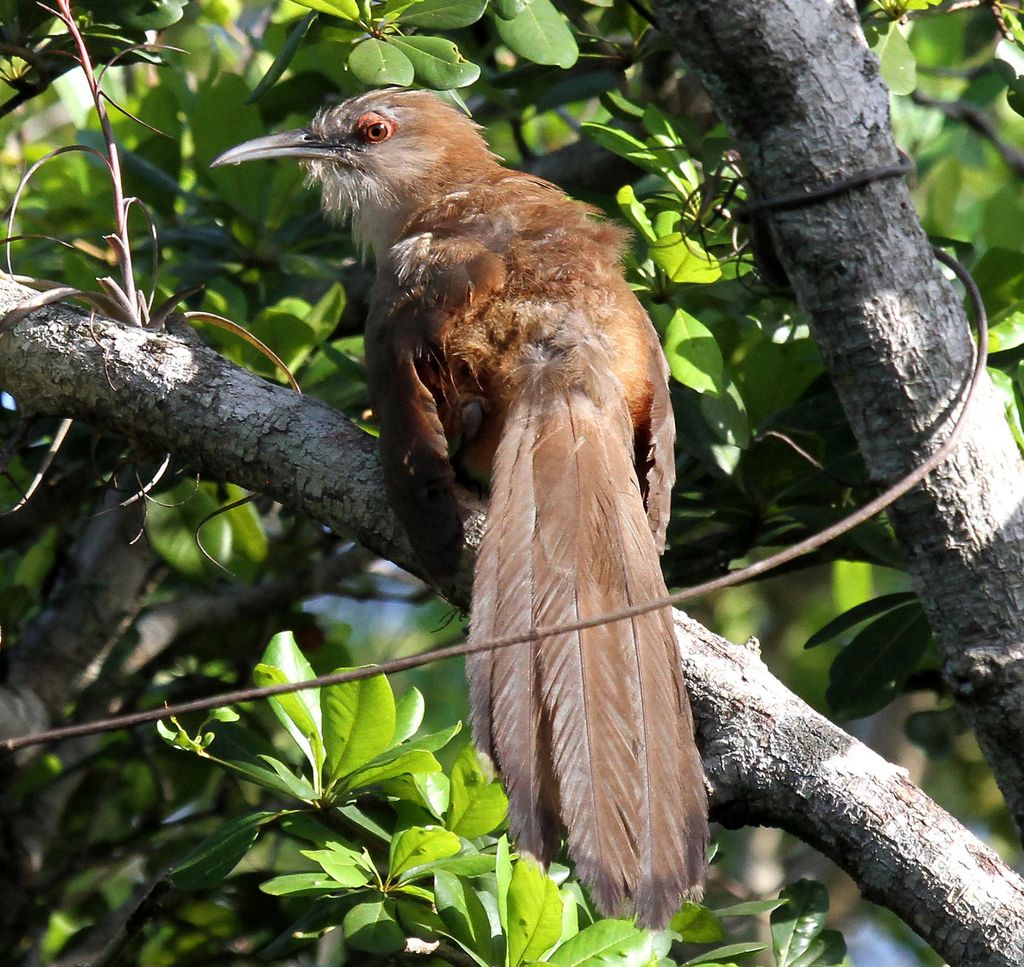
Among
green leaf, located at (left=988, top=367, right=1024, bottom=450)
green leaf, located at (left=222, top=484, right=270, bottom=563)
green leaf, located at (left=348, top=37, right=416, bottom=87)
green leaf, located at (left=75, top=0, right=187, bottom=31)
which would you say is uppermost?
green leaf, located at (left=348, top=37, right=416, bottom=87)

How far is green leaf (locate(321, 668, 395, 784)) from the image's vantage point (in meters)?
2.61

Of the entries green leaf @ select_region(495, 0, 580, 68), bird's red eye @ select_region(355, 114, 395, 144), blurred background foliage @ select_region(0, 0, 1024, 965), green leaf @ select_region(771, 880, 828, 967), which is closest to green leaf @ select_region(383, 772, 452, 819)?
blurred background foliage @ select_region(0, 0, 1024, 965)

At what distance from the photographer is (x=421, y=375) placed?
9.55ft

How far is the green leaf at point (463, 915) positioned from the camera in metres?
2.35

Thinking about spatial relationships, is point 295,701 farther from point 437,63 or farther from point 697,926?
point 437,63

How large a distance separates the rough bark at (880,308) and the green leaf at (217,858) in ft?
4.85

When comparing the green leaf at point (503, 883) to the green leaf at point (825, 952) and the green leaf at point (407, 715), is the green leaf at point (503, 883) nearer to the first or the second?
the green leaf at point (407, 715)

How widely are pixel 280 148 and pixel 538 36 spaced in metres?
1.23

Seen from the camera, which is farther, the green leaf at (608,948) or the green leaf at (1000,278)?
the green leaf at (1000,278)

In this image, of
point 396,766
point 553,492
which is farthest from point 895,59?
point 396,766

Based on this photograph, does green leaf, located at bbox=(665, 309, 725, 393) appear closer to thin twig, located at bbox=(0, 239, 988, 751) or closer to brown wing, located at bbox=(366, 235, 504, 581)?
brown wing, located at bbox=(366, 235, 504, 581)

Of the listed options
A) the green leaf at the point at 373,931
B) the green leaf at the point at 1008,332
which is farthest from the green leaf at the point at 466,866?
the green leaf at the point at 1008,332

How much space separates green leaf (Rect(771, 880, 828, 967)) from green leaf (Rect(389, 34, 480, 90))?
2.06 metres

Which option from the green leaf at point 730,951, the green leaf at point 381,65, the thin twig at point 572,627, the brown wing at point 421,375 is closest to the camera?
the thin twig at point 572,627
